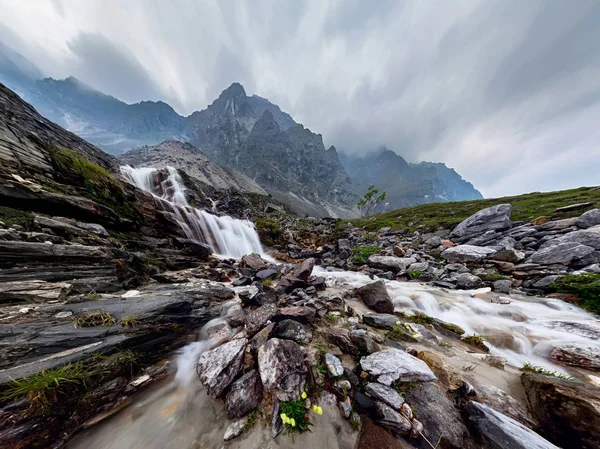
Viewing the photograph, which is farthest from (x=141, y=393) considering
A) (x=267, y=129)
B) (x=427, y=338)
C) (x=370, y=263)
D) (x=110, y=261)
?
(x=267, y=129)

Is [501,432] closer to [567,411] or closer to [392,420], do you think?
[567,411]

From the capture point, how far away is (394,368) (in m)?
3.69

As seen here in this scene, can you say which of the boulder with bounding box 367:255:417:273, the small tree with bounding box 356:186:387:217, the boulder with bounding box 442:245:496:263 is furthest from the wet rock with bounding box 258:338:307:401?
the small tree with bounding box 356:186:387:217

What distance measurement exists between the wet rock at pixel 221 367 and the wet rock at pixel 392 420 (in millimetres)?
2713

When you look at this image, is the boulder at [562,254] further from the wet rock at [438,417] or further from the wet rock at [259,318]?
the wet rock at [259,318]

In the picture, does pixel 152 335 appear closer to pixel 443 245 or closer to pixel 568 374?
pixel 568 374

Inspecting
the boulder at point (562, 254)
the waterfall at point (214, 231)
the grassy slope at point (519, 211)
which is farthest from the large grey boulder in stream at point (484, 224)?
the waterfall at point (214, 231)

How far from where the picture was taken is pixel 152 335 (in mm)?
4746

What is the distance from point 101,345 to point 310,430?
14.3 feet

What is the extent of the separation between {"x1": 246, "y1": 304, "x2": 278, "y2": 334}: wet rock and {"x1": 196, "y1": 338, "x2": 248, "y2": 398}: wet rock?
58 cm

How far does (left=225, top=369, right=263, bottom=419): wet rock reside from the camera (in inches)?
133

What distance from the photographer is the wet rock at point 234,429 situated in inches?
121

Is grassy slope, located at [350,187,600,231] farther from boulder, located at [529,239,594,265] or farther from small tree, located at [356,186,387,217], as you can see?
small tree, located at [356,186,387,217]

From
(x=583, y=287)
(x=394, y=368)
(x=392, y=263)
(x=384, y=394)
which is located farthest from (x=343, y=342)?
(x=583, y=287)
